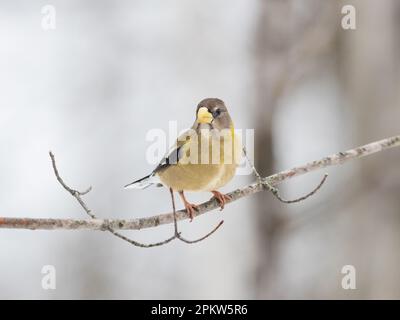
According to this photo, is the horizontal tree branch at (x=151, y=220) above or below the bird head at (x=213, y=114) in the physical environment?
below

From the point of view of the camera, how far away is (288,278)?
6184mm

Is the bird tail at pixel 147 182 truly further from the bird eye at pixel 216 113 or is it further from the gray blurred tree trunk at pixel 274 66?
the gray blurred tree trunk at pixel 274 66

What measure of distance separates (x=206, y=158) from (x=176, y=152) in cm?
20

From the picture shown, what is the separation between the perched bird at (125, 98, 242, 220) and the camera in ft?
10.8

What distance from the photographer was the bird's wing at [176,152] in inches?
133

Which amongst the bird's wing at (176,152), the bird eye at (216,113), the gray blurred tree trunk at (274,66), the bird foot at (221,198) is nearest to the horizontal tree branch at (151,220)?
the bird foot at (221,198)

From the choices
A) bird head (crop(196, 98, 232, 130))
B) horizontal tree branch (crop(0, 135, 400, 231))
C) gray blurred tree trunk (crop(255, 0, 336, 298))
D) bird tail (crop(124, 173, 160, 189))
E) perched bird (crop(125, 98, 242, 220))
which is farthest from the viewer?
gray blurred tree trunk (crop(255, 0, 336, 298))

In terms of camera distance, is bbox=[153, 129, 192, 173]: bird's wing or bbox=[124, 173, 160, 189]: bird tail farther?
bbox=[124, 173, 160, 189]: bird tail

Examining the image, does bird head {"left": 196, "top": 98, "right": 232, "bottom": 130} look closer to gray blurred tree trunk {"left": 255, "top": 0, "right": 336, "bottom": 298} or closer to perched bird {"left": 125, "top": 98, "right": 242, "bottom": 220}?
perched bird {"left": 125, "top": 98, "right": 242, "bottom": 220}

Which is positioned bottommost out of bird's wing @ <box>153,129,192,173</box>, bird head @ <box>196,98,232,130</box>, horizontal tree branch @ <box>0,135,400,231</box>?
horizontal tree branch @ <box>0,135,400,231</box>

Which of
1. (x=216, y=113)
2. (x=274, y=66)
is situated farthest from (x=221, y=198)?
(x=274, y=66)

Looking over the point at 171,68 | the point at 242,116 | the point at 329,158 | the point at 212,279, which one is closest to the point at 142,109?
the point at 171,68

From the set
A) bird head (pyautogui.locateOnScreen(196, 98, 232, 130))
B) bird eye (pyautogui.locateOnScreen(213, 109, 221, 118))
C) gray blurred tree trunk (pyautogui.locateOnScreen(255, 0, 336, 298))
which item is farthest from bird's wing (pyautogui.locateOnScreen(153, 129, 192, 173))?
gray blurred tree trunk (pyautogui.locateOnScreen(255, 0, 336, 298))

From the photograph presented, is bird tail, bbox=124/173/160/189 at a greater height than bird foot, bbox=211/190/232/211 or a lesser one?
greater
